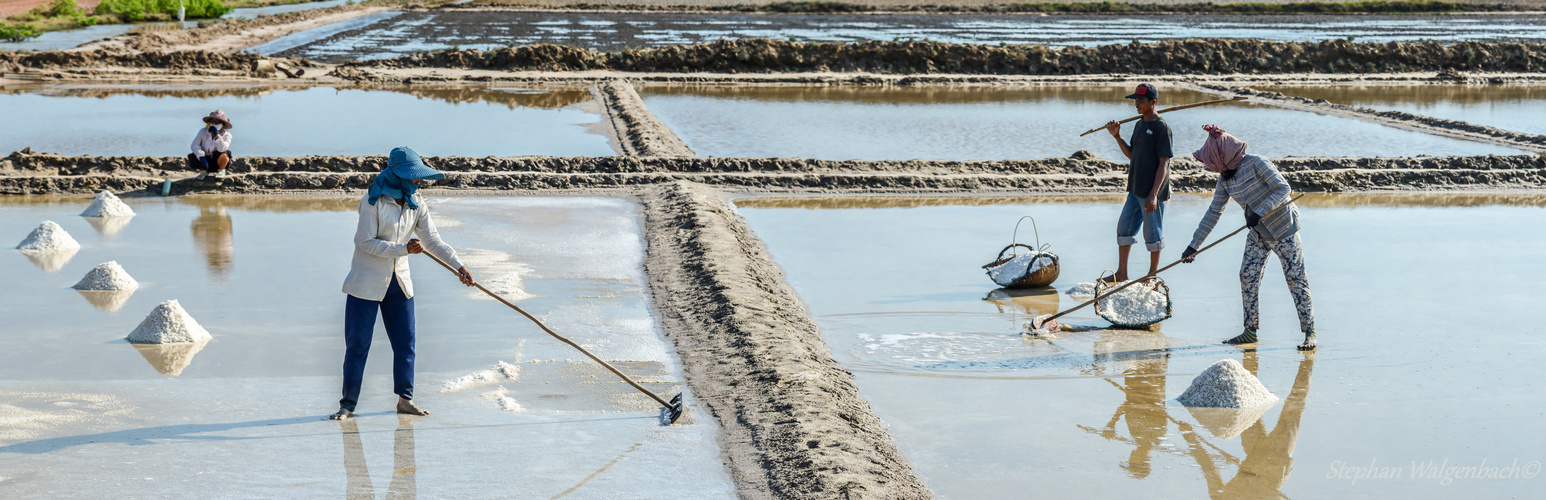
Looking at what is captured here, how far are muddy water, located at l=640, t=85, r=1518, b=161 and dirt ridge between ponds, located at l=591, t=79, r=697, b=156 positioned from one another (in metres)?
0.34

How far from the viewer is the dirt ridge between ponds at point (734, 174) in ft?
36.3

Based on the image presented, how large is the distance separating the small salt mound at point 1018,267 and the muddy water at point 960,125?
6.21 metres

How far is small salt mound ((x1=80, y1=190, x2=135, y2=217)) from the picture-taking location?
9.49m

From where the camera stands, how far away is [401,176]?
15.0ft

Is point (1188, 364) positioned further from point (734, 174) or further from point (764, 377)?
point (734, 174)

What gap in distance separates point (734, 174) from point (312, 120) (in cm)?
756

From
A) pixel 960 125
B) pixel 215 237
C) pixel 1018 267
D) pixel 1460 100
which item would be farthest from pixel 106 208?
pixel 1460 100

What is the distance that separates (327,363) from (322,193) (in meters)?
5.74

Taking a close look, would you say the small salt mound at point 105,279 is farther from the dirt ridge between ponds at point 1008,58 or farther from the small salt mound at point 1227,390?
the dirt ridge between ponds at point 1008,58

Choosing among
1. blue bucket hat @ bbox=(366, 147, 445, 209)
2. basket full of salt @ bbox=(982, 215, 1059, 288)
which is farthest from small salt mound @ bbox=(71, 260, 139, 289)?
basket full of salt @ bbox=(982, 215, 1059, 288)

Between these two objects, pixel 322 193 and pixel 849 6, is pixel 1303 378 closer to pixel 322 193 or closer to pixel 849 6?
pixel 322 193

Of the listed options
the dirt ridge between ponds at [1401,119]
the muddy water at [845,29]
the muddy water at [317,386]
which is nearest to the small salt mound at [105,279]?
the muddy water at [317,386]

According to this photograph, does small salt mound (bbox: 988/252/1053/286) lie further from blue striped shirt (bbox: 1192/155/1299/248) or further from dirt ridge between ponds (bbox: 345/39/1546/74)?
→ dirt ridge between ponds (bbox: 345/39/1546/74)

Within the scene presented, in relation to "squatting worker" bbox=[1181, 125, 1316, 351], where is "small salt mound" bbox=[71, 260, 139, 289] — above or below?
below
